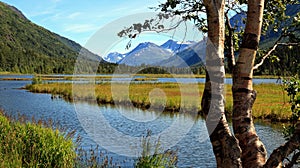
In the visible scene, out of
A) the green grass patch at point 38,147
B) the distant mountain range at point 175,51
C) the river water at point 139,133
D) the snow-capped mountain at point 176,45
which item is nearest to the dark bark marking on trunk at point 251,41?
the distant mountain range at point 175,51

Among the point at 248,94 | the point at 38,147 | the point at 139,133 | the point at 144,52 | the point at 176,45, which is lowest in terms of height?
the point at 139,133

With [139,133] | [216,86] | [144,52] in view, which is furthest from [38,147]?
[144,52]

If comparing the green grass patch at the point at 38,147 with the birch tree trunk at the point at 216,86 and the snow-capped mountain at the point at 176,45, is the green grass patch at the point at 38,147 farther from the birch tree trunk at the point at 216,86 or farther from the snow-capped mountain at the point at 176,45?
Answer: the birch tree trunk at the point at 216,86

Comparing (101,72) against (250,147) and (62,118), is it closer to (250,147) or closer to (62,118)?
(62,118)

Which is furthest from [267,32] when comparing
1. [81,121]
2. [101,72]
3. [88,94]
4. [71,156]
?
[101,72]

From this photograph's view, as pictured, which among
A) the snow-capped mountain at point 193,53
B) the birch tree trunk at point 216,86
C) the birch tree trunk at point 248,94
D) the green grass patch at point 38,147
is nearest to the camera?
the birch tree trunk at point 216,86

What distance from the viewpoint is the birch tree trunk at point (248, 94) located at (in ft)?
14.3

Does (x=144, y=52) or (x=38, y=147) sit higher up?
(x=144, y=52)

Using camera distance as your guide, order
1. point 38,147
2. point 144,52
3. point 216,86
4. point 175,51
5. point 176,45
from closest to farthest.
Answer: point 216,86 < point 175,51 < point 176,45 < point 38,147 < point 144,52

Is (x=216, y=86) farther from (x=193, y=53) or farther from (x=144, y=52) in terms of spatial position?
(x=144, y=52)

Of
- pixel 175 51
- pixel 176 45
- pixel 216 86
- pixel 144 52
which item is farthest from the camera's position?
pixel 144 52

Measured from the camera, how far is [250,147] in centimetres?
436

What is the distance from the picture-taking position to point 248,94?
4371 mm

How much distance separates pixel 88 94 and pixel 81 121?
62.5ft
